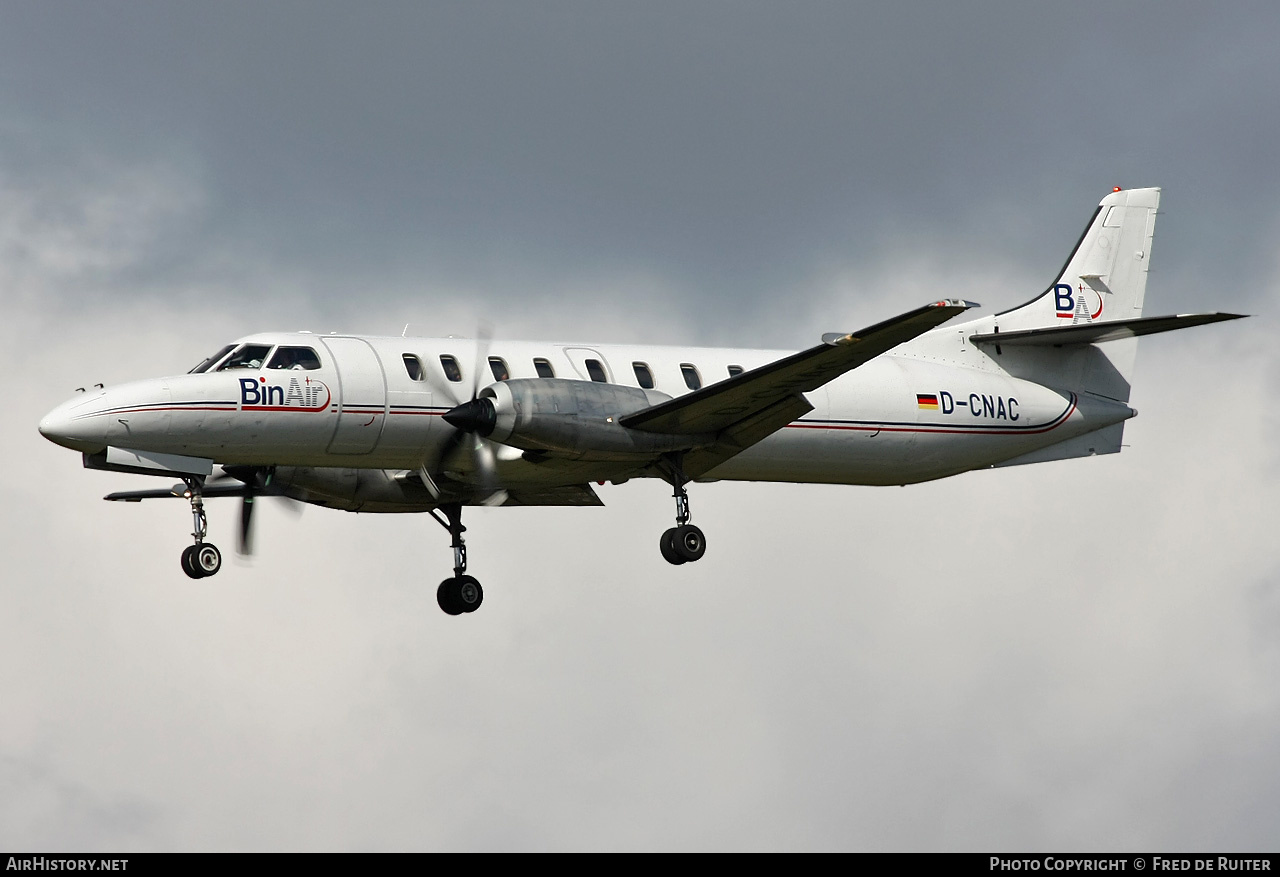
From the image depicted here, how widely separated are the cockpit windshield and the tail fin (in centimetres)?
1466

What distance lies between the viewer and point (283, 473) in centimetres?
2859

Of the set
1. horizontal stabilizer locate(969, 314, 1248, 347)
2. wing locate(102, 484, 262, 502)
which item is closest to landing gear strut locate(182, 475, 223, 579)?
wing locate(102, 484, 262, 502)

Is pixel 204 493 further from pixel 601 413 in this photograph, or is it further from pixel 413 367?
pixel 601 413

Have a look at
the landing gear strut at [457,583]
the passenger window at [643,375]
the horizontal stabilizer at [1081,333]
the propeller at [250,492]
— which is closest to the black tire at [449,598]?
the landing gear strut at [457,583]

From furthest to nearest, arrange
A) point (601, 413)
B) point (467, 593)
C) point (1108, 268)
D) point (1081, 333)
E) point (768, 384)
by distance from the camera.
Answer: point (1108, 268) → point (1081, 333) → point (467, 593) → point (768, 384) → point (601, 413)

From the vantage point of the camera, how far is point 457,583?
30.6m

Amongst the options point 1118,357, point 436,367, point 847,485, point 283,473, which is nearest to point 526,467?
point 436,367

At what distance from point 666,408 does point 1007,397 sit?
7.64 meters

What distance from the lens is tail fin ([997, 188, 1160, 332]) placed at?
33.0 m

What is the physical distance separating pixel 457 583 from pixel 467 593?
24 cm

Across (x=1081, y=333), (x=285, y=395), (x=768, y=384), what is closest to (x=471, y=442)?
(x=285, y=395)

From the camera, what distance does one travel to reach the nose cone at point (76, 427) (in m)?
24.9

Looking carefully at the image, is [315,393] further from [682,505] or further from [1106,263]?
[1106,263]

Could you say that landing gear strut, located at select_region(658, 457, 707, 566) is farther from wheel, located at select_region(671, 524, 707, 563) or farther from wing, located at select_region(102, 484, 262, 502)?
wing, located at select_region(102, 484, 262, 502)
